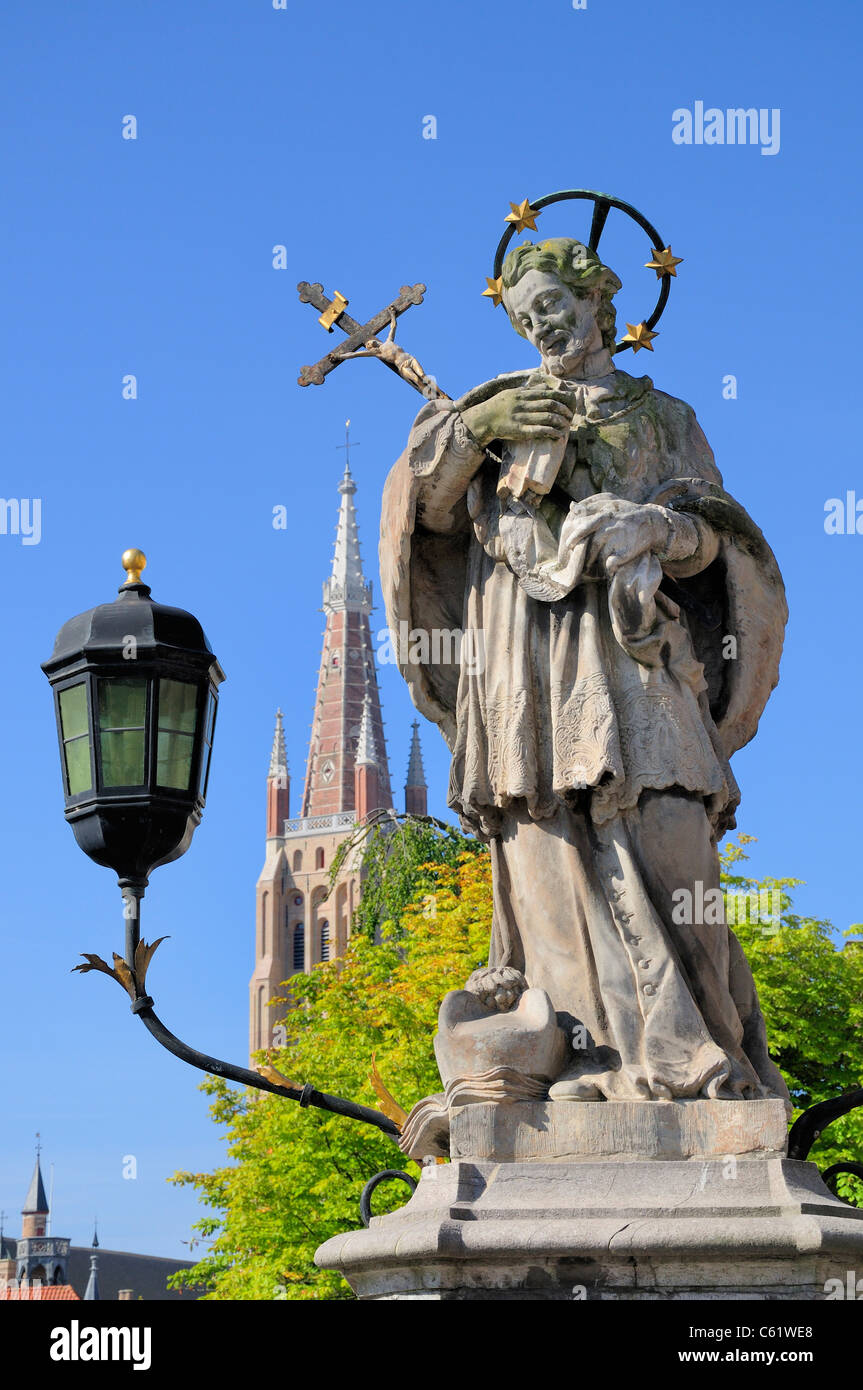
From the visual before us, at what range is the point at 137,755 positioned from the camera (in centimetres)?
Result: 730

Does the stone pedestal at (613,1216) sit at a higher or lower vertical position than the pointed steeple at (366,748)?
lower

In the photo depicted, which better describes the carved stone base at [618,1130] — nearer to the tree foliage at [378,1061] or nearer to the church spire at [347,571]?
the tree foliage at [378,1061]

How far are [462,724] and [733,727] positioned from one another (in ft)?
3.48

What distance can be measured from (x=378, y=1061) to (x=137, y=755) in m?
21.1

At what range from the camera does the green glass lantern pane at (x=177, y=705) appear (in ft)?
24.2

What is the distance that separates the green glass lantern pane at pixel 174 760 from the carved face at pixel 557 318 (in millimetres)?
2108

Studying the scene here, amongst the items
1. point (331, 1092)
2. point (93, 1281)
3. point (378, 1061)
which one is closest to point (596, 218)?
point (378, 1061)

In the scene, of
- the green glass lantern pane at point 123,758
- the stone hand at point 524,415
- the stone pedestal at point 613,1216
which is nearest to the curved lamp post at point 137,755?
the green glass lantern pane at point 123,758

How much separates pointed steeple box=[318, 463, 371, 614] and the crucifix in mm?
151487

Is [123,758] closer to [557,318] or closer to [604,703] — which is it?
[604,703]

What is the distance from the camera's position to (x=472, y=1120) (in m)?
6.34
